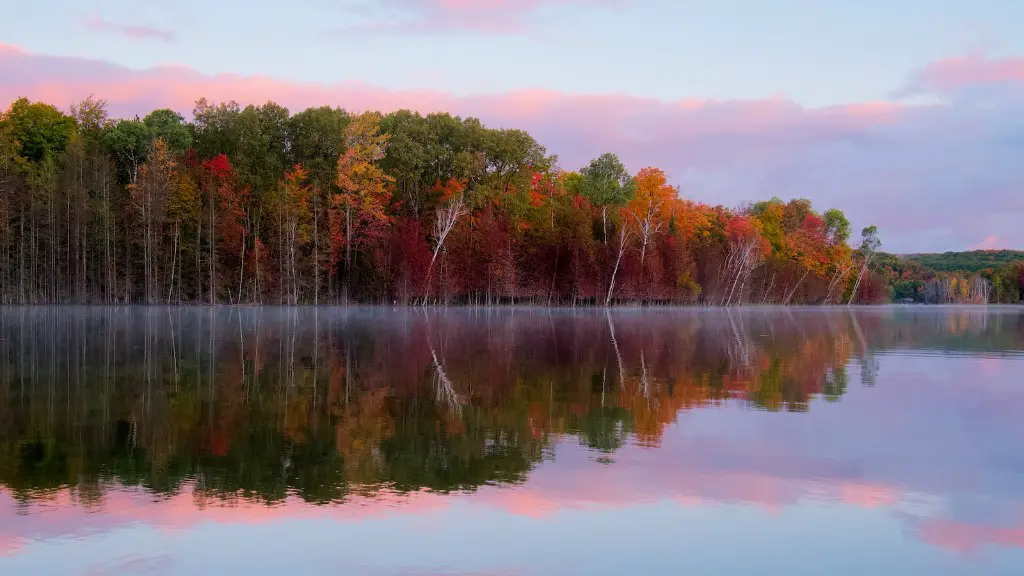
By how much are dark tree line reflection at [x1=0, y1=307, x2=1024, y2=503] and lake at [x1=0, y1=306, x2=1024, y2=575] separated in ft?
0.25

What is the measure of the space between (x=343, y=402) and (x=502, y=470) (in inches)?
239

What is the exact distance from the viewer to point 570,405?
Result: 16.2 meters

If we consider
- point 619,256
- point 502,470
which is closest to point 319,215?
point 619,256

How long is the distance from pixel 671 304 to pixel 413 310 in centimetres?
3178

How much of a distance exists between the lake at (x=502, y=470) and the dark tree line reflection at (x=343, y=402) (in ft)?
0.25

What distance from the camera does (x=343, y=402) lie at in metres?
16.2

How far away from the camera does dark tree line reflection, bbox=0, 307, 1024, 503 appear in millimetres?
10672

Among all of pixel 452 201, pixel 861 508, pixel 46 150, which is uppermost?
pixel 46 150

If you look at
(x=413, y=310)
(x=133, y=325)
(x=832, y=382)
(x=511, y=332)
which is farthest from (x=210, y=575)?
(x=413, y=310)

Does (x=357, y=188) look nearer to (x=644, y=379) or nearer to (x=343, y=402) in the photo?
(x=644, y=379)

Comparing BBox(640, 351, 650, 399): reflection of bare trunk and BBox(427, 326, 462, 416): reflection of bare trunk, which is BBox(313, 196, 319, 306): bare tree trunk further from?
BBox(427, 326, 462, 416): reflection of bare trunk

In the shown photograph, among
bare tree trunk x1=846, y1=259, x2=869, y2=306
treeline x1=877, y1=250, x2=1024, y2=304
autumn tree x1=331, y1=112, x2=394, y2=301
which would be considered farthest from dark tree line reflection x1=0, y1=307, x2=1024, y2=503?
treeline x1=877, y1=250, x2=1024, y2=304

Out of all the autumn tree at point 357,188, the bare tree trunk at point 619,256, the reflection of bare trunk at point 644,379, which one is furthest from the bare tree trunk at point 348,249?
the reflection of bare trunk at point 644,379

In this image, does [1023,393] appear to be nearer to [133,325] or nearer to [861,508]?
[861,508]
